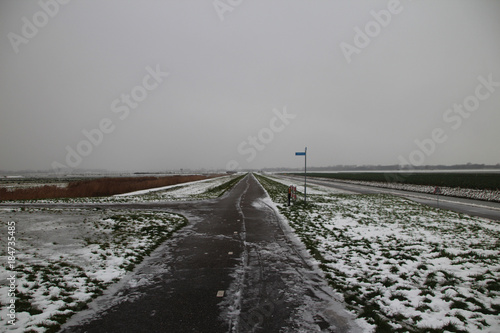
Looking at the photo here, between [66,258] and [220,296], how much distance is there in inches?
204

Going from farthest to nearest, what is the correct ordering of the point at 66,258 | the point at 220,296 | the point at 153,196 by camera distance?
1. the point at 153,196
2. the point at 66,258
3. the point at 220,296

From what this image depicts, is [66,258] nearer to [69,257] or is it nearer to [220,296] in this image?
[69,257]

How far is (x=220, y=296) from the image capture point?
4.69 m

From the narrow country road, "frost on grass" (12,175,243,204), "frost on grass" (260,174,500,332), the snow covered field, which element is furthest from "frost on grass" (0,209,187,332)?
"frost on grass" (12,175,243,204)

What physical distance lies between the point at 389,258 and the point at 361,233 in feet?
8.86

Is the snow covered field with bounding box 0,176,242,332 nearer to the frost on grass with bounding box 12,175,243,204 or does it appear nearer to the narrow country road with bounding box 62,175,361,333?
the narrow country road with bounding box 62,175,361,333

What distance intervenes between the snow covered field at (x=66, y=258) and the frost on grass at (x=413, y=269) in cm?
539

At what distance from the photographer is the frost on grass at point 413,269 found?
13.4ft

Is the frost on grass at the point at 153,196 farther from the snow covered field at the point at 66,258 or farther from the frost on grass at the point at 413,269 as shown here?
the frost on grass at the point at 413,269

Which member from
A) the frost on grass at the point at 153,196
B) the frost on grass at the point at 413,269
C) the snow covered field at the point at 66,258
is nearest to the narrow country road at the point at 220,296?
the snow covered field at the point at 66,258

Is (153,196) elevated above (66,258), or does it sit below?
below

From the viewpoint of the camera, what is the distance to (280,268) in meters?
6.20

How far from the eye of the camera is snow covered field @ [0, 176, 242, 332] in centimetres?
426

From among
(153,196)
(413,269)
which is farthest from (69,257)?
(153,196)
